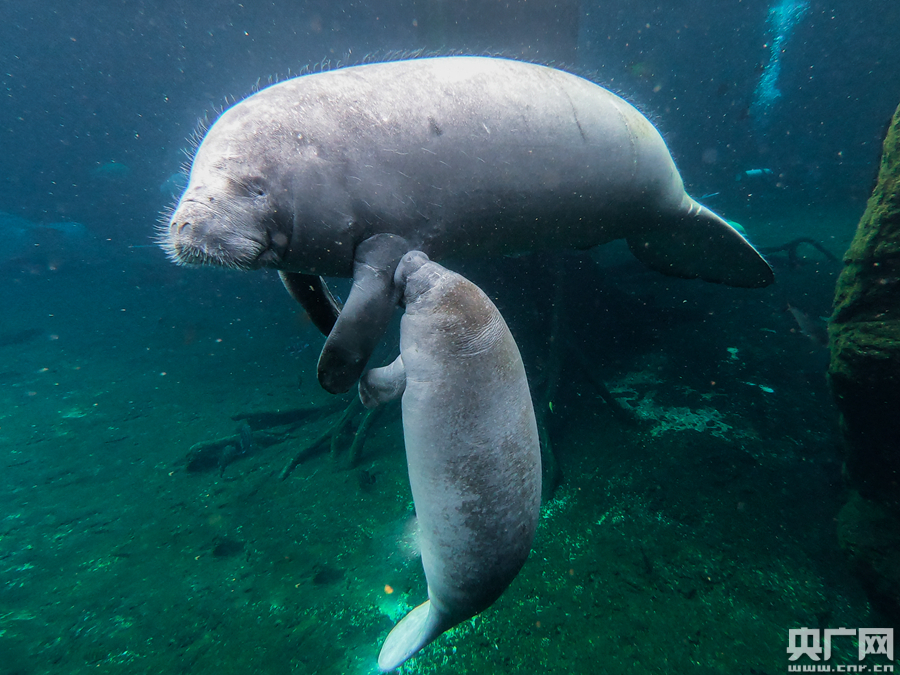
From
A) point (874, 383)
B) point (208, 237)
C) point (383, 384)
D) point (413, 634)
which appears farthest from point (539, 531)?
point (208, 237)

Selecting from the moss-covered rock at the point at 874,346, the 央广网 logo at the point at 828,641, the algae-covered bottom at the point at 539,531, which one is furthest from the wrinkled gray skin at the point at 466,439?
the moss-covered rock at the point at 874,346

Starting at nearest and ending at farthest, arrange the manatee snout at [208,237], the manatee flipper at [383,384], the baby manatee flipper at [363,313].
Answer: the manatee snout at [208,237], the baby manatee flipper at [363,313], the manatee flipper at [383,384]

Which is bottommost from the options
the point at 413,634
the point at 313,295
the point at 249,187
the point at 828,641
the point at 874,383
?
the point at 828,641

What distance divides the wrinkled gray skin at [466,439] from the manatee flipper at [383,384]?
138 mm

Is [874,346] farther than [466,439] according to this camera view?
Yes

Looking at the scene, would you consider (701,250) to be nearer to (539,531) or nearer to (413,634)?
(539,531)

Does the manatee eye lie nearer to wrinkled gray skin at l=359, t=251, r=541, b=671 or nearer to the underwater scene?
the underwater scene

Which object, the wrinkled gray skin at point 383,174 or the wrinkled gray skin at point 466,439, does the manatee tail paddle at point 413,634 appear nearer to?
the wrinkled gray skin at point 466,439

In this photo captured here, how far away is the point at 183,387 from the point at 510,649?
33.5 ft

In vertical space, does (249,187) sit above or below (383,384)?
above

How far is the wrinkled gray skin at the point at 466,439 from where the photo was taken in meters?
1.63

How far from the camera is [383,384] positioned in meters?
2.01

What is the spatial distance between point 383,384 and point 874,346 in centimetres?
368

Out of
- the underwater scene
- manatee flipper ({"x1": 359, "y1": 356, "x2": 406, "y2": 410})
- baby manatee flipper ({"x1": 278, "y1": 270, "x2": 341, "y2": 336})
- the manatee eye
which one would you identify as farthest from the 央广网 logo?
the manatee eye
